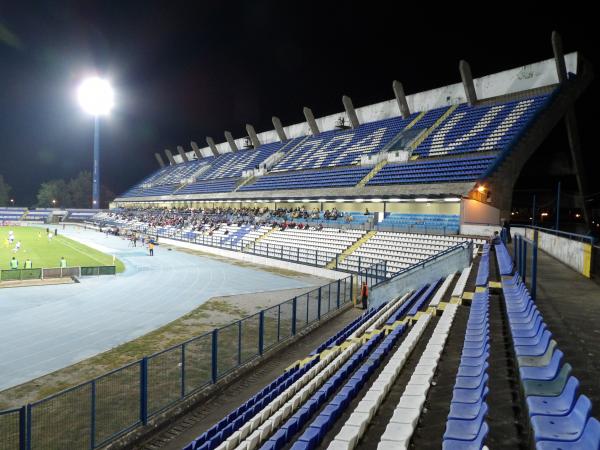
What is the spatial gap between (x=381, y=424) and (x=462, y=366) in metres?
1.37

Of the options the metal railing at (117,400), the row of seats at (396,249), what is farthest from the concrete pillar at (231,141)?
the metal railing at (117,400)

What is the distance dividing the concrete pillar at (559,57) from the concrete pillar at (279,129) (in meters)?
34.4

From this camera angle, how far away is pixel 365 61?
36.1 meters

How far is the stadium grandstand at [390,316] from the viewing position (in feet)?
14.3

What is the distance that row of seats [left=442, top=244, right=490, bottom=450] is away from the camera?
3326 millimetres

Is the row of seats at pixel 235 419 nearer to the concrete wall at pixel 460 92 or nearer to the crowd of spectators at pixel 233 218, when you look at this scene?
the crowd of spectators at pixel 233 218

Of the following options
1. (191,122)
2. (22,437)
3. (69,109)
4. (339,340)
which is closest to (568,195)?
(339,340)

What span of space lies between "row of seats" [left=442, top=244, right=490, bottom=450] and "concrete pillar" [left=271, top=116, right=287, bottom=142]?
2013 inches

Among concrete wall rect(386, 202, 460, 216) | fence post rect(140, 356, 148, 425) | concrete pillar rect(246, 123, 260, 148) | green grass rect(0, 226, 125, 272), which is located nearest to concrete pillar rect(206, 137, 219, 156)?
concrete pillar rect(246, 123, 260, 148)

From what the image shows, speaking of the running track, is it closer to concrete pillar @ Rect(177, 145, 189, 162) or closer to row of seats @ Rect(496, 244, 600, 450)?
row of seats @ Rect(496, 244, 600, 450)

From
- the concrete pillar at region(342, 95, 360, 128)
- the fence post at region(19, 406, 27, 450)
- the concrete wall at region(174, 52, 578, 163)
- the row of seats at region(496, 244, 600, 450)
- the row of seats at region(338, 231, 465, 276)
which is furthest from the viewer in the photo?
the concrete pillar at region(342, 95, 360, 128)

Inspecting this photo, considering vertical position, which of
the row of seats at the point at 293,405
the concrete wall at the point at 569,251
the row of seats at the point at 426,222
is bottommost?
the row of seats at the point at 293,405

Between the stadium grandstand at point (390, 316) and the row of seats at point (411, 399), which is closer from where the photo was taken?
the row of seats at point (411, 399)

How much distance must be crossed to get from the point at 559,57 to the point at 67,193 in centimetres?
10387
